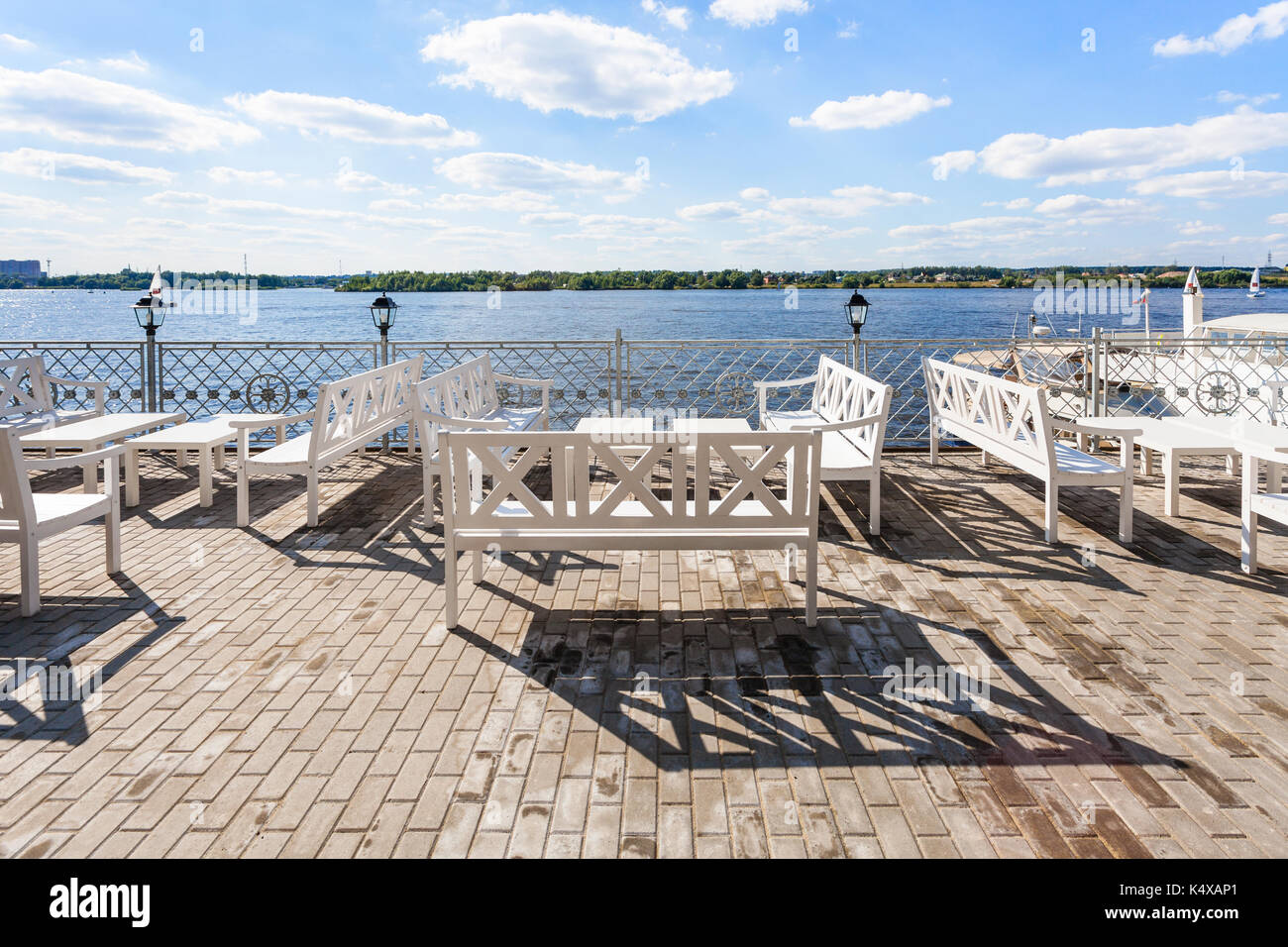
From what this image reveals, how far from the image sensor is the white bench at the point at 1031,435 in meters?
5.38

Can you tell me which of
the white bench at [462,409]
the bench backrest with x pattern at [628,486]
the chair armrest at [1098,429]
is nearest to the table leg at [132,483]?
the white bench at [462,409]

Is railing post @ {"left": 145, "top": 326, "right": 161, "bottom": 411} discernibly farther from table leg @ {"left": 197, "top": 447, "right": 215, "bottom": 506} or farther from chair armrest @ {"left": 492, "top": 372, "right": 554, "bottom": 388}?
chair armrest @ {"left": 492, "top": 372, "right": 554, "bottom": 388}

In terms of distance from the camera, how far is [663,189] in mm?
31031

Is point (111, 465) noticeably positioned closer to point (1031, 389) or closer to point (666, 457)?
point (666, 457)

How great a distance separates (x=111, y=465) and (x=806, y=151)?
4671 centimetres

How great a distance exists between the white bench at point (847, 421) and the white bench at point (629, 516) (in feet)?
2.11

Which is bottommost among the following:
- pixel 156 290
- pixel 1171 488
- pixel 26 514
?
pixel 1171 488

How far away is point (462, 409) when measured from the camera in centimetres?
706

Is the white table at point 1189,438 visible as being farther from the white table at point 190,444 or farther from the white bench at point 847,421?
the white table at point 190,444

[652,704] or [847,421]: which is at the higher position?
[847,421]

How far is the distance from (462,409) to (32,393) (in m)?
4.45

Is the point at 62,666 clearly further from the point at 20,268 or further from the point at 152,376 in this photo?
the point at 20,268

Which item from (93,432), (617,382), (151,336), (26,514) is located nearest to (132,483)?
(93,432)
